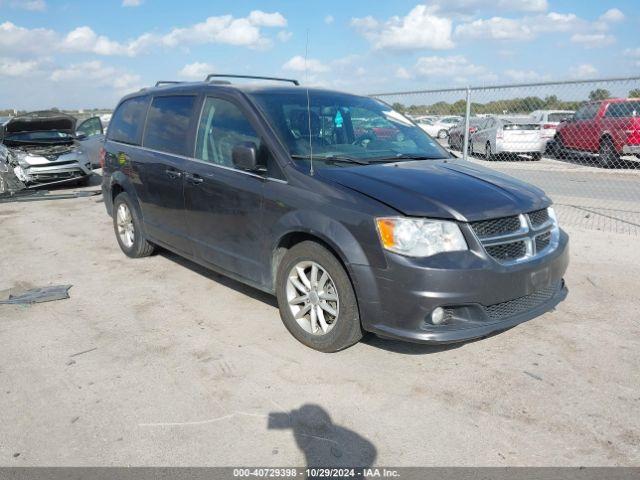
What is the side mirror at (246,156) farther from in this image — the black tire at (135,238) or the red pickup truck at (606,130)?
the red pickup truck at (606,130)

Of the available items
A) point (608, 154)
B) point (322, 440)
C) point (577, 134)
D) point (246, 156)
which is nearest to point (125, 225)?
point (246, 156)

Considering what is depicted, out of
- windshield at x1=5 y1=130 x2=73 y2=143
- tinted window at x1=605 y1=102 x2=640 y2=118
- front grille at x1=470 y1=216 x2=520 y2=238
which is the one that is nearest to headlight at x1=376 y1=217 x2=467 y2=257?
front grille at x1=470 y1=216 x2=520 y2=238

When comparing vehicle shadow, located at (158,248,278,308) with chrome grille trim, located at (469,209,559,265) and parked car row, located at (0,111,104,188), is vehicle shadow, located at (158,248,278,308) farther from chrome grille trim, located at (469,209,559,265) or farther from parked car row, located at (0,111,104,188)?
parked car row, located at (0,111,104,188)

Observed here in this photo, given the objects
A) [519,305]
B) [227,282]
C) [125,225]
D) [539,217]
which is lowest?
[227,282]

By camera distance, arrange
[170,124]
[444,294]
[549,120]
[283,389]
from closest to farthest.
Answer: [444,294] → [283,389] → [170,124] → [549,120]

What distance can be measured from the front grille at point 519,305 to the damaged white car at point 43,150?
10.7m

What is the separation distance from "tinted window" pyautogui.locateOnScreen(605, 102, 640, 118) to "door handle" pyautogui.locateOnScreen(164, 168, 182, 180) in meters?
12.3

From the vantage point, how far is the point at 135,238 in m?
5.96

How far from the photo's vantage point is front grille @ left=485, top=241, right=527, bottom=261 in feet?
10.7

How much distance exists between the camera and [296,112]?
423 cm

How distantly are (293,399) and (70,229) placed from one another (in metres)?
6.07

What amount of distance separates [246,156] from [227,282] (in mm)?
1807

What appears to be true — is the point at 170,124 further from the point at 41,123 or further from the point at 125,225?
the point at 41,123

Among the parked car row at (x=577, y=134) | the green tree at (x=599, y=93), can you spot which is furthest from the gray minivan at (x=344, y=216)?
the parked car row at (x=577, y=134)
